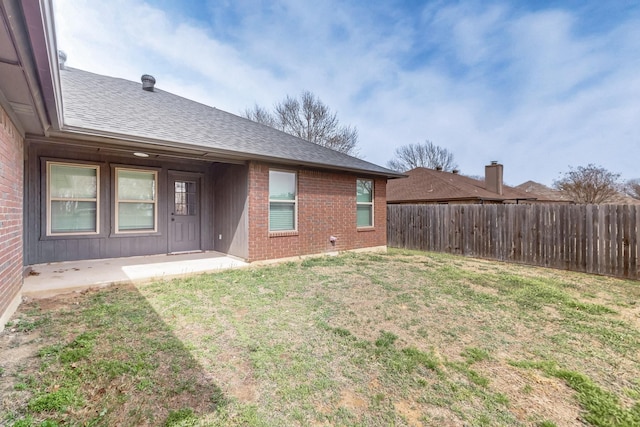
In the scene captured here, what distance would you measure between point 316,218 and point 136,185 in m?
4.49

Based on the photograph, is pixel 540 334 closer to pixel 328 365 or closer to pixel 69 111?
pixel 328 365

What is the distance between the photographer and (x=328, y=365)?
2.51m

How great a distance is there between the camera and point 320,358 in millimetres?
2617

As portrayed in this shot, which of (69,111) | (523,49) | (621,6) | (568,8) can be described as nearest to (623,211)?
(621,6)

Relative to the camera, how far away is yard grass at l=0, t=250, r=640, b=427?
192cm

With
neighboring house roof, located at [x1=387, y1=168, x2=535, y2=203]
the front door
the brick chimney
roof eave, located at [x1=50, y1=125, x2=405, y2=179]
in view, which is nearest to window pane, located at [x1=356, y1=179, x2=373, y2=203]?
roof eave, located at [x1=50, y1=125, x2=405, y2=179]

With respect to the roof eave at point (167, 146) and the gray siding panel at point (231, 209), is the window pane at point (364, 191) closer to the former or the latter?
the roof eave at point (167, 146)

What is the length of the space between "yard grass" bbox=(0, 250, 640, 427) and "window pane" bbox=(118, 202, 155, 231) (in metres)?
2.52

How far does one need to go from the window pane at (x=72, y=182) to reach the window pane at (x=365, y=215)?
687 cm

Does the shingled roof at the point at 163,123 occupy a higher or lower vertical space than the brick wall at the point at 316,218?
higher

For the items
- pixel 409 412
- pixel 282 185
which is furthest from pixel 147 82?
pixel 409 412

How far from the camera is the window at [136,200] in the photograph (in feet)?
20.9

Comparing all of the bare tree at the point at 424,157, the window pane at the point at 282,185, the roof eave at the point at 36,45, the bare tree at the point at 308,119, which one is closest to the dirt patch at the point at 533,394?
the roof eave at the point at 36,45

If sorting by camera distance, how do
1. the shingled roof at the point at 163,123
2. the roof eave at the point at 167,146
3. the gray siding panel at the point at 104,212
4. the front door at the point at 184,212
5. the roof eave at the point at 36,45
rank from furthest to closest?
the front door at the point at 184,212 → the gray siding panel at the point at 104,212 → the shingled roof at the point at 163,123 → the roof eave at the point at 167,146 → the roof eave at the point at 36,45
